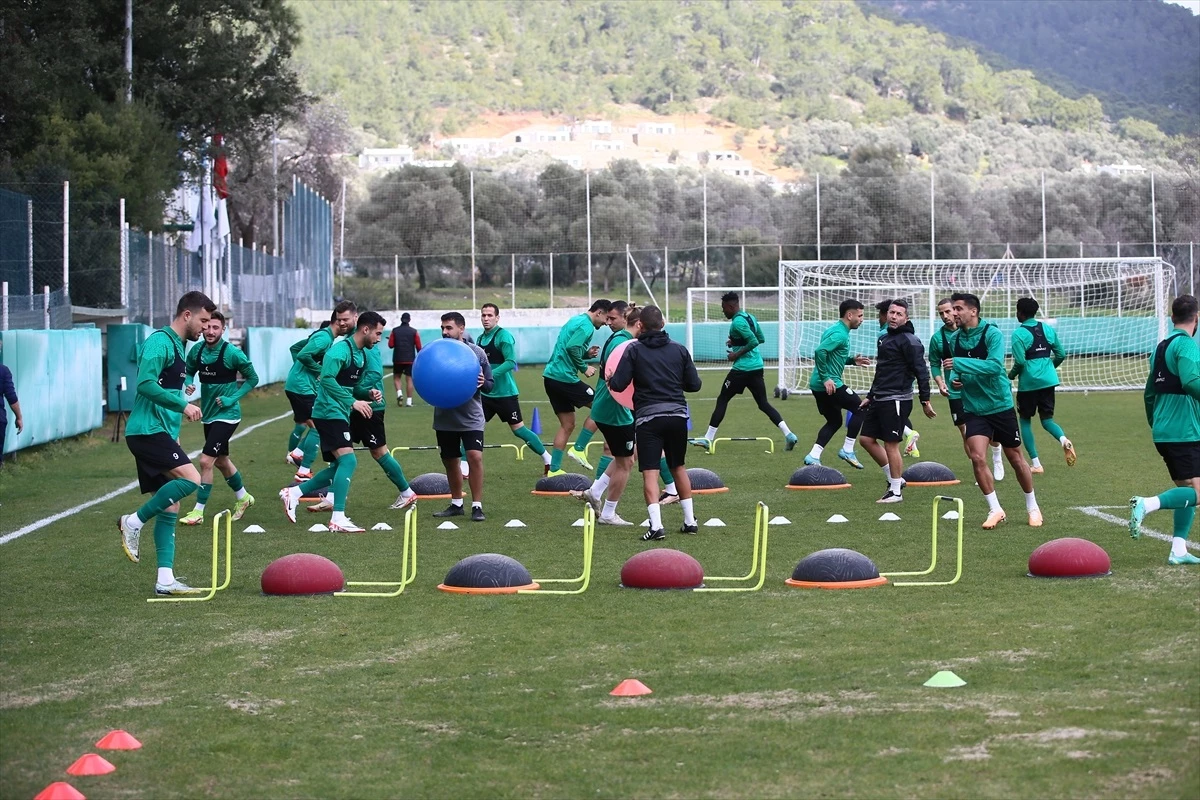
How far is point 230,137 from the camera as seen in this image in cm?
4738

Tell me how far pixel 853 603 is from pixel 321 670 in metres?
3.31

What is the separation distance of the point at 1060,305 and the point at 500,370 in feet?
111

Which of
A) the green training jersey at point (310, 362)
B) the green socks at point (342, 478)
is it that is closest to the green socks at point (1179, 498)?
the green socks at point (342, 478)

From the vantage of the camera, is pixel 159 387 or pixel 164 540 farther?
pixel 164 540

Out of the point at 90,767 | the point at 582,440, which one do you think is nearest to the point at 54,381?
the point at 582,440

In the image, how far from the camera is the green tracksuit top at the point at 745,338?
1991cm

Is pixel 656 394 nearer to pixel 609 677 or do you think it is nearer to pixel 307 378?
pixel 609 677

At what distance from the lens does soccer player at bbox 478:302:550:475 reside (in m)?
16.4

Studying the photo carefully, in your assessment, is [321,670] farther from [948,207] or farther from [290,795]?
[948,207]

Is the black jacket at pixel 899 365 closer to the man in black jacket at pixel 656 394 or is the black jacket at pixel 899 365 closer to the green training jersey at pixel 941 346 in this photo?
the green training jersey at pixel 941 346

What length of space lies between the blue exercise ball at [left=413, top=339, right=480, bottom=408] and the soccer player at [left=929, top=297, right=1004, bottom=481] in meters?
4.20

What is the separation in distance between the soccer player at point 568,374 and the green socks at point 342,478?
3762 millimetres

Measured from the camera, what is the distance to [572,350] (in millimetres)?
17234

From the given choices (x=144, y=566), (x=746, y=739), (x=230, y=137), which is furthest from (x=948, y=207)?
(x=746, y=739)
